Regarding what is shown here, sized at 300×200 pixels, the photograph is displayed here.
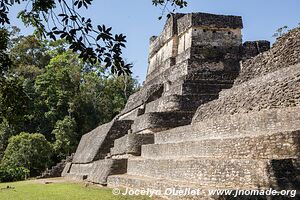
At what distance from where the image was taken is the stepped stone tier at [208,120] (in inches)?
233

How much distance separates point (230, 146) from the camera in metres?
6.80

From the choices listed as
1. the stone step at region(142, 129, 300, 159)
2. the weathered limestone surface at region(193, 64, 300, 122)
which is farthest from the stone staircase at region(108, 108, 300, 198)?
the weathered limestone surface at region(193, 64, 300, 122)

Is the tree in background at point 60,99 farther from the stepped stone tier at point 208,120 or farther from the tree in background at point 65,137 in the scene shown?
the stepped stone tier at point 208,120

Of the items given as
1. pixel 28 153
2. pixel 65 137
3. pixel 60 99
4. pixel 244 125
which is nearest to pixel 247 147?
pixel 244 125

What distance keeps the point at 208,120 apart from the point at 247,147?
7.80 ft

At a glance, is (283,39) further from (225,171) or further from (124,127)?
(124,127)

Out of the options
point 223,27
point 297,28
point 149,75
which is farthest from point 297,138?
point 149,75

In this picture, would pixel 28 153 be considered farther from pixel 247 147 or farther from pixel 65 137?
pixel 247 147

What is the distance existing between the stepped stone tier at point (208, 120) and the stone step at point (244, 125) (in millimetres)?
21

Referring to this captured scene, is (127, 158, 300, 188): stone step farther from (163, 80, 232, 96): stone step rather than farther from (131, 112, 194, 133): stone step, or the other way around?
(163, 80, 232, 96): stone step

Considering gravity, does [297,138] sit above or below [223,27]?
below

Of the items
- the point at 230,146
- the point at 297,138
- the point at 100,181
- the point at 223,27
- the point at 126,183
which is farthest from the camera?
the point at 223,27

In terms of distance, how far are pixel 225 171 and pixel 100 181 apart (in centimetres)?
626

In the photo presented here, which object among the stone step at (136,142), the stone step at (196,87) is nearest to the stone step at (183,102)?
the stone step at (196,87)
